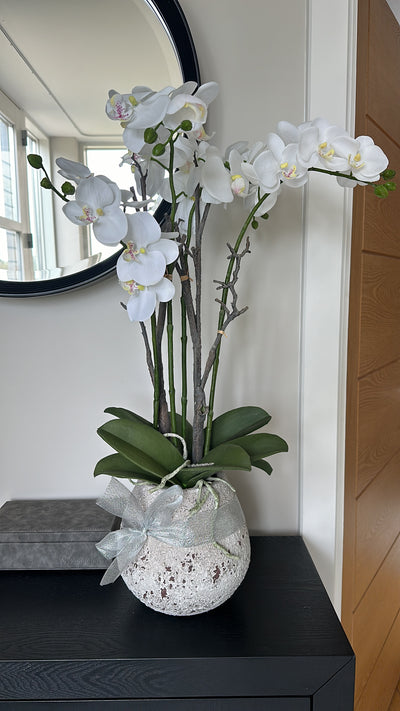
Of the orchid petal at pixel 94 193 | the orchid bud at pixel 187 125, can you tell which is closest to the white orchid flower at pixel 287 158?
the orchid bud at pixel 187 125

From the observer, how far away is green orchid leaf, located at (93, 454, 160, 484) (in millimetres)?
807

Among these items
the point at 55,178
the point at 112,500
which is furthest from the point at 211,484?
the point at 55,178

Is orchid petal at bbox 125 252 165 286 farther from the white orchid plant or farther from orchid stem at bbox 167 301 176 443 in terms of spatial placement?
orchid stem at bbox 167 301 176 443

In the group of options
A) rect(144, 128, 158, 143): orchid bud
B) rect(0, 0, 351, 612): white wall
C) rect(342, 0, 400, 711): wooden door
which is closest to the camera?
rect(144, 128, 158, 143): orchid bud

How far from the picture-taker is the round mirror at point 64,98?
3.02ft

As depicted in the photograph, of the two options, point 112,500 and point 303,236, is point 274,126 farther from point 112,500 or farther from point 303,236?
point 112,500

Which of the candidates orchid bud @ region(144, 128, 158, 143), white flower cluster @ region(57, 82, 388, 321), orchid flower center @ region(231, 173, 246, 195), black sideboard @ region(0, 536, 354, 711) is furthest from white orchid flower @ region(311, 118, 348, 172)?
black sideboard @ region(0, 536, 354, 711)

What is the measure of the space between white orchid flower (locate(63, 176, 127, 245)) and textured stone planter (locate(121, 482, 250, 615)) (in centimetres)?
37

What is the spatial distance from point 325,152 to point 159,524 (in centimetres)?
54

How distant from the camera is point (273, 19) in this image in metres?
0.97

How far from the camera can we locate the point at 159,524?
77 cm

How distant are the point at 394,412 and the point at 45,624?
109cm

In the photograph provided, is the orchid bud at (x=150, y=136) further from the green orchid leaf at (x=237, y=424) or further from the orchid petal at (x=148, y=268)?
the green orchid leaf at (x=237, y=424)

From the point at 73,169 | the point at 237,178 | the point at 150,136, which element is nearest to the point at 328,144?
the point at 237,178
